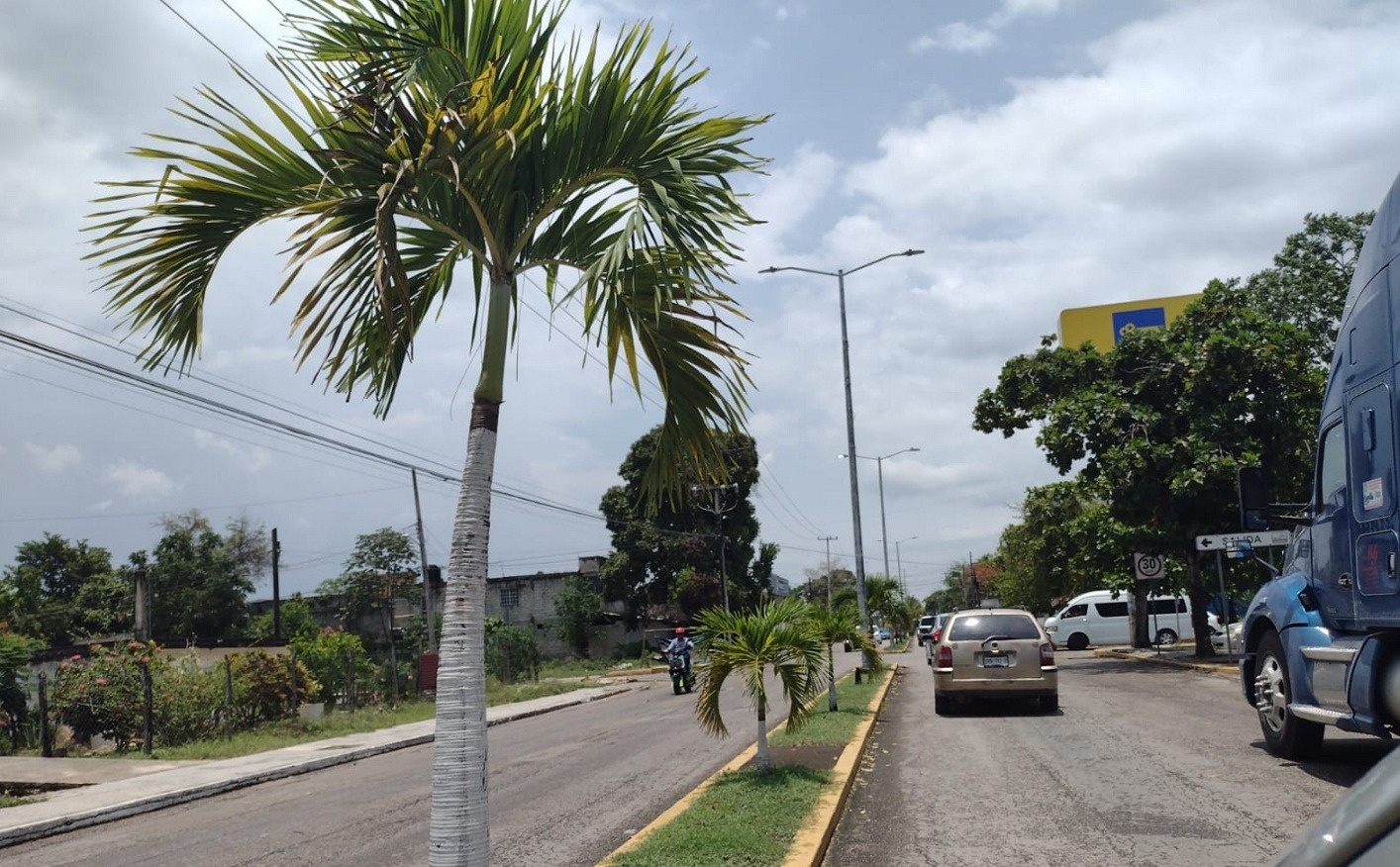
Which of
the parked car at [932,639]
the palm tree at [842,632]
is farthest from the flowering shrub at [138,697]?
the parked car at [932,639]

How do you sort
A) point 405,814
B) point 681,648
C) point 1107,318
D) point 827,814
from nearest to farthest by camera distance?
1. point 827,814
2. point 405,814
3. point 681,648
4. point 1107,318

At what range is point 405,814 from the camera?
35.3 feet

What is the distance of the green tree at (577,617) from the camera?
54.3 m

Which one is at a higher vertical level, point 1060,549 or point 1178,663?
point 1060,549

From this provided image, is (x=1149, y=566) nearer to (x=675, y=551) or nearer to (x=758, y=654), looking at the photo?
(x=758, y=654)

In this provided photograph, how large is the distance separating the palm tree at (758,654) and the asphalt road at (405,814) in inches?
43.2

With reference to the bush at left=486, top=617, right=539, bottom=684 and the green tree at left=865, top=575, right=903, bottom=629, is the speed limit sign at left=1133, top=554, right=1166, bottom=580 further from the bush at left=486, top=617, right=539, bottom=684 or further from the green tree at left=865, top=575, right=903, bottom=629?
the bush at left=486, top=617, right=539, bottom=684

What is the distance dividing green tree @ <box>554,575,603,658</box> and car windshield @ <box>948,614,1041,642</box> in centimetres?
3955

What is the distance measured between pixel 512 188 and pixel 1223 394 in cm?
2325

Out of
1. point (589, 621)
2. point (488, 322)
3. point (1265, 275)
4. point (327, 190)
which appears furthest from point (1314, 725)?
point (589, 621)

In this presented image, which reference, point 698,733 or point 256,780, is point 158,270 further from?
point 698,733

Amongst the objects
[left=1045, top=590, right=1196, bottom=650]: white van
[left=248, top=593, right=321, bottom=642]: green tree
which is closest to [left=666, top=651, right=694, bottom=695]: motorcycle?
[left=1045, top=590, right=1196, bottom=650]: white van

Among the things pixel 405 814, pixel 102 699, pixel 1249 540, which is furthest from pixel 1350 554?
pixel 102 699

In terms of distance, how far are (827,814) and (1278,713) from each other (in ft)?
15.0
